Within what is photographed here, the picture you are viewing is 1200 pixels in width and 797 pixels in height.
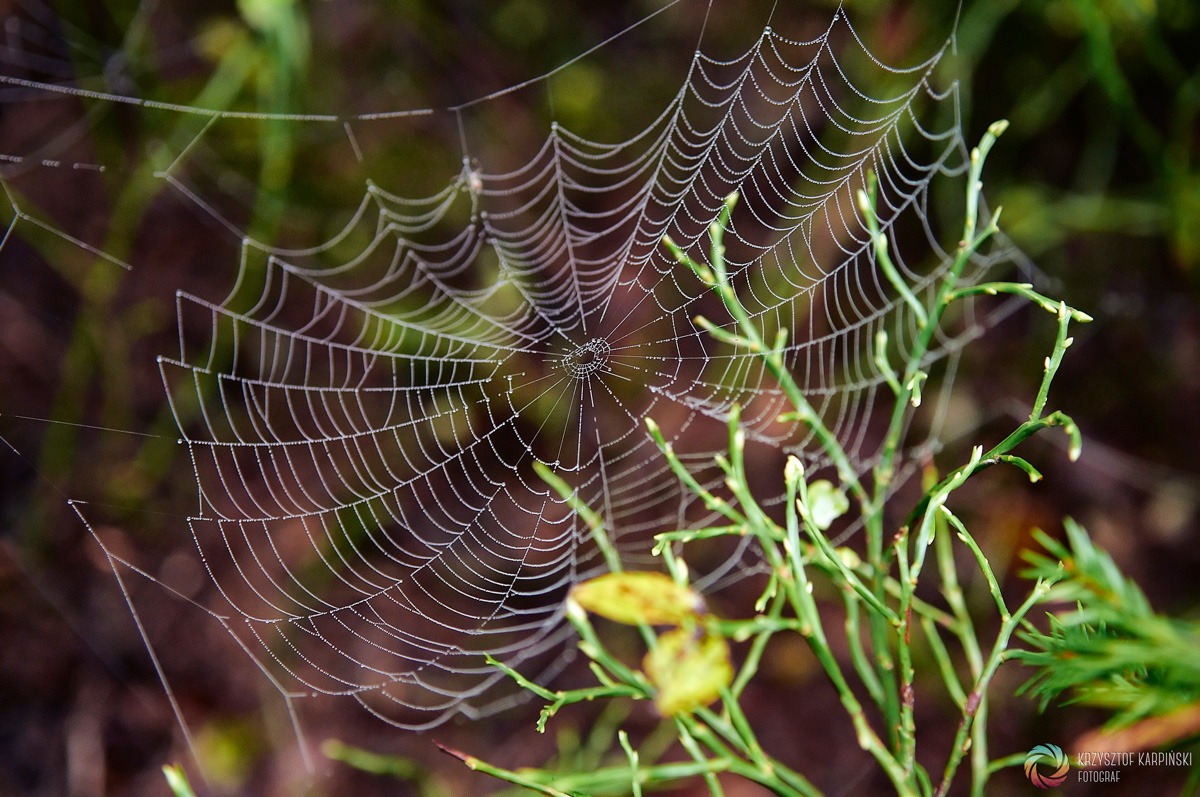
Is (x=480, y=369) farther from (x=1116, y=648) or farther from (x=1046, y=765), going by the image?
(x=1116, y=648)

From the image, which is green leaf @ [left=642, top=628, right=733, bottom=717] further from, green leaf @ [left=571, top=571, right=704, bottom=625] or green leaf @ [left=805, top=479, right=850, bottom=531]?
green leaf @ [left=805, top=479, right=850, bottom=531]

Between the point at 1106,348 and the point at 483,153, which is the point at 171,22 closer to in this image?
the point at 483,153

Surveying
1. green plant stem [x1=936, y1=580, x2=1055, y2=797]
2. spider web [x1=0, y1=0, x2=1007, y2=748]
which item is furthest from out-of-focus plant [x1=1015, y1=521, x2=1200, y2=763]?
spider web [x1=0, y1=0, x2=1007, y2=748]

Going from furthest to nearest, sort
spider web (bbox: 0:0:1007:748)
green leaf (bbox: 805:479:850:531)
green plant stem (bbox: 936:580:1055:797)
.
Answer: spider web (bbox: 0:0:1007:748) < green leaf (bbox: 805:479:850:531) < green plant stem (bbox: 936:580:1055:797)

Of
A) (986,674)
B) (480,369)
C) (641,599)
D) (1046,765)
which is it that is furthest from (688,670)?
(480,369)

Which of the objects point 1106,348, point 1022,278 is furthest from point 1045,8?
point 1106,348

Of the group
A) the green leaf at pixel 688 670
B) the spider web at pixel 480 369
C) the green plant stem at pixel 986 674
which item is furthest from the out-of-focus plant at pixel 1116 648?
the spider web at pixel 480 369
